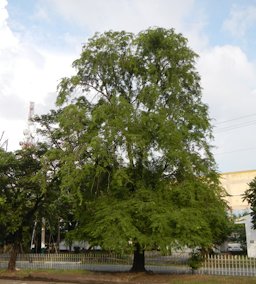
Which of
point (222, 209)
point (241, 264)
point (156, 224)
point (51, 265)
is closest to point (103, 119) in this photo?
point (156, 224)

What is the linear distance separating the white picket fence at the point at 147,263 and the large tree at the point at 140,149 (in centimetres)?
151

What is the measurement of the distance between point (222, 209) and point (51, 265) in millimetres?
13653

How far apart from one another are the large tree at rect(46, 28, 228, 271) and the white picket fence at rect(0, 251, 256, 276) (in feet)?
4.94

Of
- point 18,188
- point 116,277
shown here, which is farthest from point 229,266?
point 18,188

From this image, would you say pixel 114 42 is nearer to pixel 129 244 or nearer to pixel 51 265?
pixel 129 244

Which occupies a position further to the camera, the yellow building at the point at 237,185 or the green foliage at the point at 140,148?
the yellow building at the point at 237,185

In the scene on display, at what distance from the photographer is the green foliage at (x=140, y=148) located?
20406mm

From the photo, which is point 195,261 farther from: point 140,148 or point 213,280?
point 140,148

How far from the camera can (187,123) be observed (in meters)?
22.3

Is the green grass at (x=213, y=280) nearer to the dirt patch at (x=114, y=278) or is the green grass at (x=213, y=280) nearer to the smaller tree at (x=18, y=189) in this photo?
the dirt patch at (x=114, y=278)

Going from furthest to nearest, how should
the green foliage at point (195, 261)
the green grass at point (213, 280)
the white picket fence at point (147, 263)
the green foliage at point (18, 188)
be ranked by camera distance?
the green foliage at point (18, 188) < the green foliage at point (195, 261) < the white picket fence at point (147, 263) < the green grass at point (213, 280)

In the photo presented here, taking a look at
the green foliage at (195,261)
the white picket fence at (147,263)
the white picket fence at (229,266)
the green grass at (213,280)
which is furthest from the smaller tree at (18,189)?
the white picket fence at (229,266)

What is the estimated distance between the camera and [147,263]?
27438 millimetres

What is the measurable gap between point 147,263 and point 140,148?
9693 mm
